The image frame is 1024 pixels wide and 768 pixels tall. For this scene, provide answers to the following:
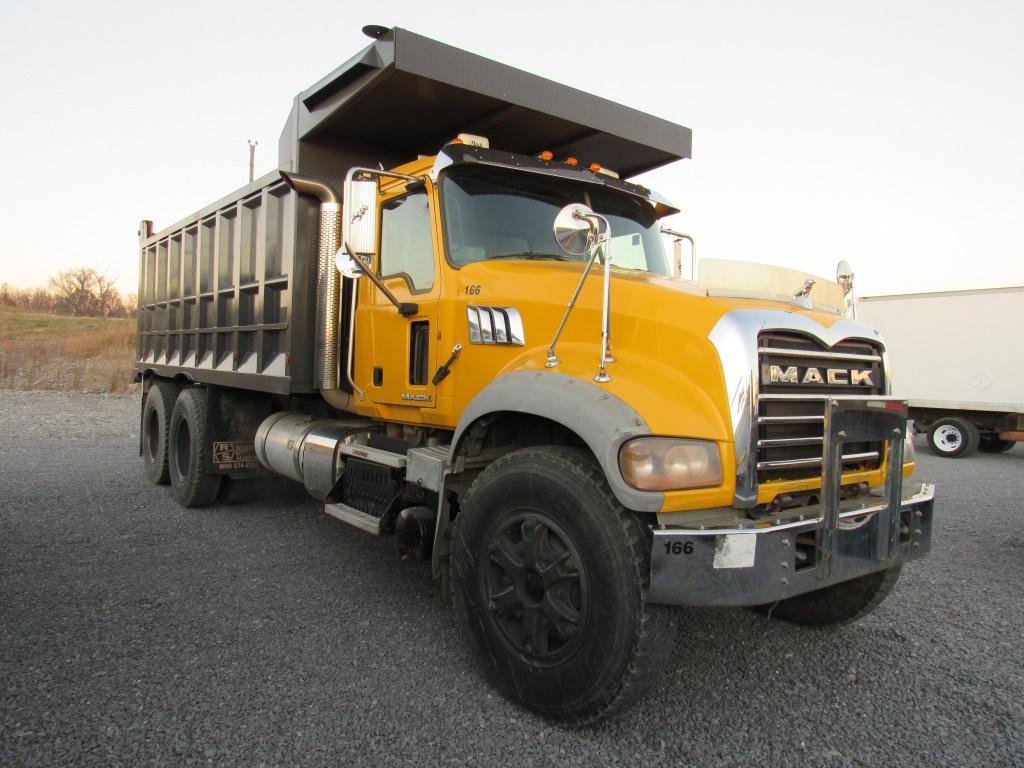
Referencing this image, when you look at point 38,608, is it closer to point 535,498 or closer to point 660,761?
point 535,498

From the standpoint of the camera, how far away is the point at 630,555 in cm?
267

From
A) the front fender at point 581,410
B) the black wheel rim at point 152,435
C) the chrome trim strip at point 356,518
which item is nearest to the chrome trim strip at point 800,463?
the front fender at point 581,410

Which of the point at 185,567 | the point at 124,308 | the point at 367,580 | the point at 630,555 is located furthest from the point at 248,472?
the point at 124,308

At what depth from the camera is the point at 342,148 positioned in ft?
18.3

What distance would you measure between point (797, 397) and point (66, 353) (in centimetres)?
3067

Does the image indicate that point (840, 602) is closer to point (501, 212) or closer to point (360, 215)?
point (501, 212)

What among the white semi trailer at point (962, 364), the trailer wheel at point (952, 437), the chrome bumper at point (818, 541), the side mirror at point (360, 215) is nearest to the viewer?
the chrome bumper at point (818, 541)

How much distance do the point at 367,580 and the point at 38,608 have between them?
1878mm

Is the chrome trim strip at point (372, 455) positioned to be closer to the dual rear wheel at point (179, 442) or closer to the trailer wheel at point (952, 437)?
the dual rear wheel at point (179, 442)

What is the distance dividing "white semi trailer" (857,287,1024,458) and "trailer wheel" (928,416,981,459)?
16mm

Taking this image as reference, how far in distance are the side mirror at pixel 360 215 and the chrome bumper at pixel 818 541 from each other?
2383 millimetres

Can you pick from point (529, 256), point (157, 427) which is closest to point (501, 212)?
point (529, 256)

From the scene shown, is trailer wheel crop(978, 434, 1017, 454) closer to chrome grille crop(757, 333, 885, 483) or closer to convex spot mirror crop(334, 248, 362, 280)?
chrome grille crop(757, 333, 885, 483)

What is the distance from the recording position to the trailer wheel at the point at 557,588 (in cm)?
268
